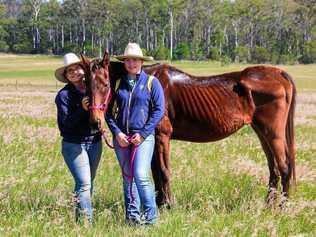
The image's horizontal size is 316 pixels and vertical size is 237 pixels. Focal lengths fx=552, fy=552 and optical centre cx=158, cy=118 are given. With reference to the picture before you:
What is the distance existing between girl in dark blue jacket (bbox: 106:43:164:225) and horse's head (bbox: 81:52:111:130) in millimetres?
207

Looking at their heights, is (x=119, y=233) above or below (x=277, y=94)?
below

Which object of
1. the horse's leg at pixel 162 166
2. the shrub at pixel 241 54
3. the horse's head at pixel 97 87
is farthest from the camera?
the shrub at pixel 241 54

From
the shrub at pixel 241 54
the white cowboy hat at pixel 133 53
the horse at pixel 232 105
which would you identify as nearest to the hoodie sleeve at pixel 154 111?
the white cowboy hat at pixel 133 53

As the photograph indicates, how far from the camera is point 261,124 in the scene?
7.80 metres

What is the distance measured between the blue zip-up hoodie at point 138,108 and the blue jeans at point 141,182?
0.62 ft

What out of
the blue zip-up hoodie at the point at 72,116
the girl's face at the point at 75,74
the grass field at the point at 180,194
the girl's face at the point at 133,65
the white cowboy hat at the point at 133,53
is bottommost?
the grass field at the point at 180,194

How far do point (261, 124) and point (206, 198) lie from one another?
1544mm

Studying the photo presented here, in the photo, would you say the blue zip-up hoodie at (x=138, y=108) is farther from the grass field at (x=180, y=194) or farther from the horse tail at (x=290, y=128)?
the horse tail at (x=290, y=128)

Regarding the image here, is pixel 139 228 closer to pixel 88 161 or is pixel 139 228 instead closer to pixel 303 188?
pixel 88 161

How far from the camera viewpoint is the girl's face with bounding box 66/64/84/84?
6074 millimetres

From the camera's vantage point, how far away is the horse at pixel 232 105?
7.57m

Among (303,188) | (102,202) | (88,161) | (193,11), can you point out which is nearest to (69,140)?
(88,161)

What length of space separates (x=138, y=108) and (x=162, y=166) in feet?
4.07

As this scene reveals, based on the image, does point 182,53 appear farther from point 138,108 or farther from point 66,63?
point 138,108
